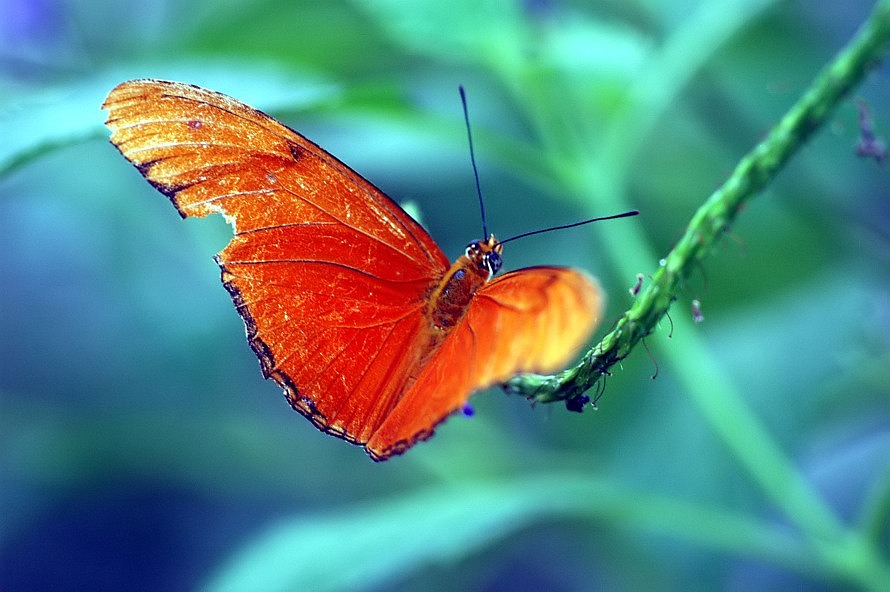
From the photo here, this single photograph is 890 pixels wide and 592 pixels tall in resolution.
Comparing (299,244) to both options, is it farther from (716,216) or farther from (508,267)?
(508,267)

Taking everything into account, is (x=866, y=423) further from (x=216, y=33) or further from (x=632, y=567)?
(x=216, y=33)

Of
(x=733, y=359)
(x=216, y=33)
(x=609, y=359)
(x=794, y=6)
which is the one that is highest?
(x=794, y=6)

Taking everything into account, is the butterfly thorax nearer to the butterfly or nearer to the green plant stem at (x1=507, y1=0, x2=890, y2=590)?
the butterfly

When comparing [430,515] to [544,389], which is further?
[430,515]

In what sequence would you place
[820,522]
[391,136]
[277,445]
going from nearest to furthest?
[820,522]
[391,136]
[277,445]

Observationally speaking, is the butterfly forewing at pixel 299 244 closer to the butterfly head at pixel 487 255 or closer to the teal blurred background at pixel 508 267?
the butterfly head at pixel 487 255

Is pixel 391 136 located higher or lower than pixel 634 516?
higher

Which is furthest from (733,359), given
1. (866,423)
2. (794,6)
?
(794,6)

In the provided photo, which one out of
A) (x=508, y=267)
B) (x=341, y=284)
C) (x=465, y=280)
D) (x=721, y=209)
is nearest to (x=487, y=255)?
(x=465, y=280)
